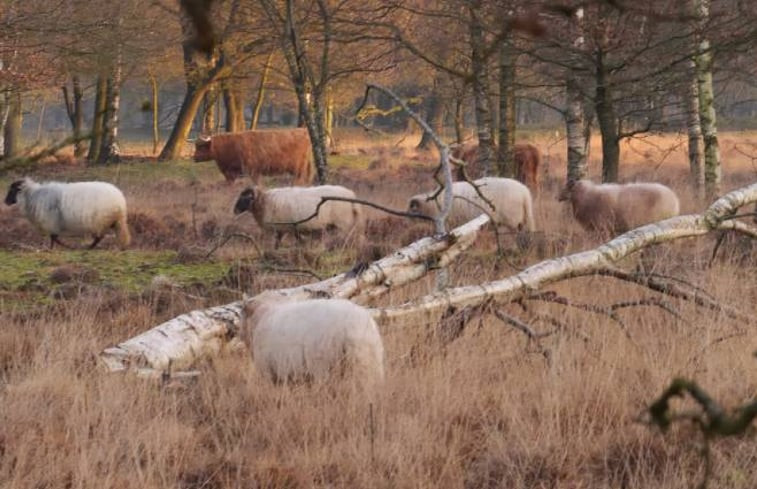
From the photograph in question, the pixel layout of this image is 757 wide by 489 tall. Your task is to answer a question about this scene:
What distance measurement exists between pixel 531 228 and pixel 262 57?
20.4 metres

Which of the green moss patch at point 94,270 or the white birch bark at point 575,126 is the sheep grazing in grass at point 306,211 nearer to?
the green moss patch at point 94,270

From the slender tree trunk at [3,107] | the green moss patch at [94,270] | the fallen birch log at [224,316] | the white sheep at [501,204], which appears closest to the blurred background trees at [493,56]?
the slender tree trunk at [3,107]

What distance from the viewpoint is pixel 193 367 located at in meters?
5.85

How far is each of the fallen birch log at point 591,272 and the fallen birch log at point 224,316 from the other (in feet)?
1.29

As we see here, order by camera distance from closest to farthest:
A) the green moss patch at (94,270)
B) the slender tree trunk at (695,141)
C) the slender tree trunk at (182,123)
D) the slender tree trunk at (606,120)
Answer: the green moss patch at (94,270)
the slender tree trunk at (606,120)
the slender tree trunk at (695,141)
the slender tree trunk at (182,123)

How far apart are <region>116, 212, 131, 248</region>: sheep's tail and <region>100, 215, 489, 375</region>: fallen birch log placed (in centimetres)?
785

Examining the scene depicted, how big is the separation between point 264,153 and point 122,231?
13.7 metres

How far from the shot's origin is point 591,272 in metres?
6.48

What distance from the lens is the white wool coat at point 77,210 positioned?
13.4 metres

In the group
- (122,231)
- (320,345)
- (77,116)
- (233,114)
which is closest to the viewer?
(320,345)

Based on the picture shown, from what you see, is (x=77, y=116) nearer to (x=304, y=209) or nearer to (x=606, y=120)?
(x=304, y=209)

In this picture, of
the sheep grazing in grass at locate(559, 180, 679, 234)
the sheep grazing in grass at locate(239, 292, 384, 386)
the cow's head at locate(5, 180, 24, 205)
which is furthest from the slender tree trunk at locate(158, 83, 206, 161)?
the sheep grazing in grass at locate(239, 292, 384, 386)

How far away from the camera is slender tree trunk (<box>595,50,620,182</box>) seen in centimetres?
1256

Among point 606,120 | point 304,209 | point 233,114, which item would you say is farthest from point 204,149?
point 606,120
